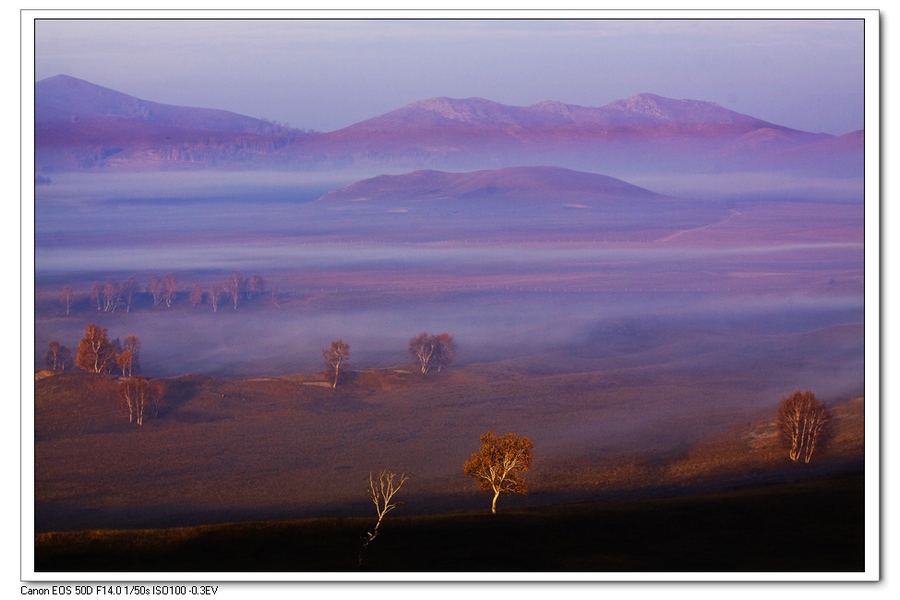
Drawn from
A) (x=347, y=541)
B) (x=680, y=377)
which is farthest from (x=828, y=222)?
(x=347, y=541)

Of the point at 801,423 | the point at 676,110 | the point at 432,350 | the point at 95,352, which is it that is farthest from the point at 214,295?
the point at 801,423

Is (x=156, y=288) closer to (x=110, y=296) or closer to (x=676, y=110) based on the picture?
(x=110, y=296)

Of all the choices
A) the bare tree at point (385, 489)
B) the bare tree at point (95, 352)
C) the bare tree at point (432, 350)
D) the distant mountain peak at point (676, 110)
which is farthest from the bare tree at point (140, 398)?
the distant mountain peak at point (676, 110)

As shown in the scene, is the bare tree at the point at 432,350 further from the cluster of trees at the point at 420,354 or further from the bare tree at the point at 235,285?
the bare tree at the point at 235,285

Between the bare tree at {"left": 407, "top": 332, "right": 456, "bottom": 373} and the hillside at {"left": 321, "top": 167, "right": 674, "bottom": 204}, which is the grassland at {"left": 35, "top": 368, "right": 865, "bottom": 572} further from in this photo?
the hillside at {"left": 321, "top": 167, "right": 674, "bottom": 204}
